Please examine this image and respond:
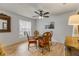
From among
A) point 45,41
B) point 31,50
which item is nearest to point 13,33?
point 31,50

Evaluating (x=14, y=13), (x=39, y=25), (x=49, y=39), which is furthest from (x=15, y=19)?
(x=49, y=39)

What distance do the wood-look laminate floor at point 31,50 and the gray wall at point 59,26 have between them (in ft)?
0.44

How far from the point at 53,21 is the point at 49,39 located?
35cm

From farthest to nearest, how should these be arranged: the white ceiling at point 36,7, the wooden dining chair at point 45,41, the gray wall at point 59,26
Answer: the wooden dining chair at point 45,41, the gray wall at point 59,26, the white ceiling at point 36,7

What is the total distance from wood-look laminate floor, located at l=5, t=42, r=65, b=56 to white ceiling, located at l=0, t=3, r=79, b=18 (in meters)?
0.59

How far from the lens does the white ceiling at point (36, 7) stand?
1.77 m

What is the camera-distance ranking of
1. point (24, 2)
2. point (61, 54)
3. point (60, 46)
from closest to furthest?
point (24, 2) < point (61, 54) < point (60, 46)

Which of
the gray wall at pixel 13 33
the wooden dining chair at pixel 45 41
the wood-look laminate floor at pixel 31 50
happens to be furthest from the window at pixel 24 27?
the wooden dining chair at pixel 45 41

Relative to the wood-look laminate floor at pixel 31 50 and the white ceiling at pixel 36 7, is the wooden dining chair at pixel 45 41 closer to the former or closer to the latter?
the wood-look laminate floor at pixel 31 50

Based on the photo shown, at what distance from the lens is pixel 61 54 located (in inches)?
72.7

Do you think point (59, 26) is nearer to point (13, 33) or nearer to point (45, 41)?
point (45, 41)

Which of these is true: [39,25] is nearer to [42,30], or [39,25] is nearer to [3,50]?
[42,30]

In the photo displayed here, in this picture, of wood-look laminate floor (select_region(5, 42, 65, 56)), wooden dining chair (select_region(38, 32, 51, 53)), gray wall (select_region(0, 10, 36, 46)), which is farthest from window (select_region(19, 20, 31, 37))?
wooden dining chair (select_region(38, 32, 51, 53))

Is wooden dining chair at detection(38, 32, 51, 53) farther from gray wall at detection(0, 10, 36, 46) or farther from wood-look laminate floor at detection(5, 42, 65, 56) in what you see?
gray wall at detection(0, 10, 36, 46)
